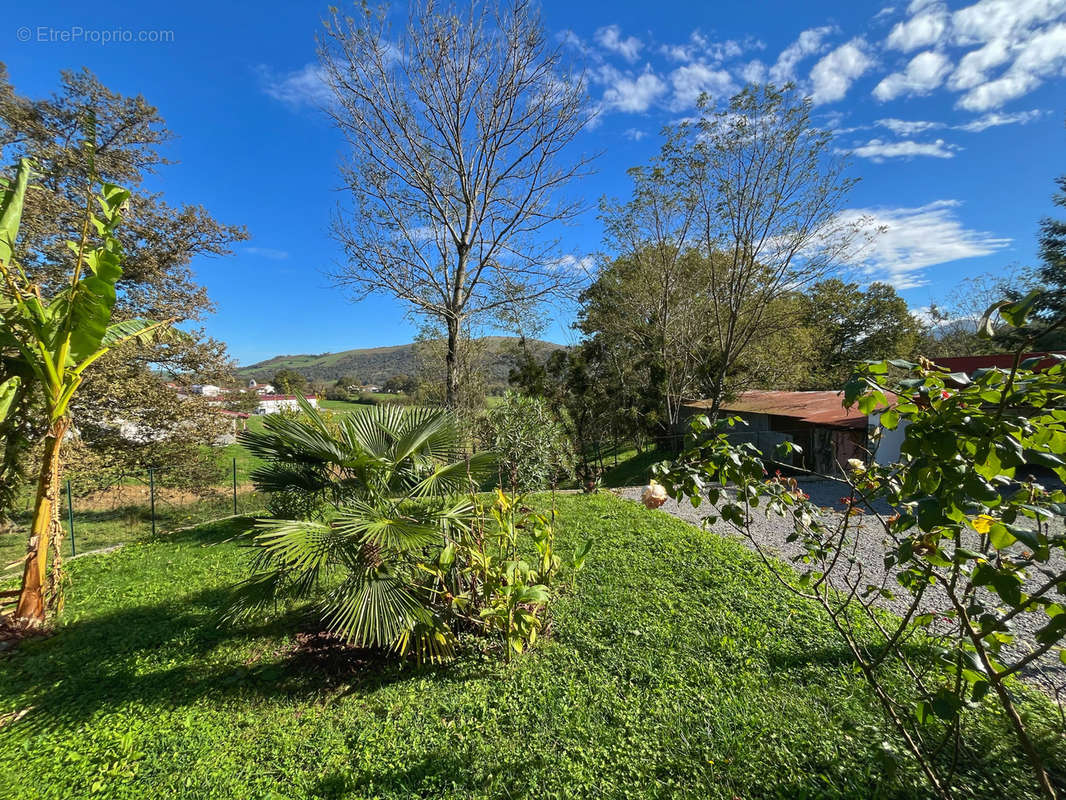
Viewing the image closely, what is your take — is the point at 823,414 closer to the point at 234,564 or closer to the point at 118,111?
the point at 234,564

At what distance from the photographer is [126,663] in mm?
3682

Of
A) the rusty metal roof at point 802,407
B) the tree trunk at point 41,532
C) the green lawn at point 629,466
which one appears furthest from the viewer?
the green lawn at point 629,466

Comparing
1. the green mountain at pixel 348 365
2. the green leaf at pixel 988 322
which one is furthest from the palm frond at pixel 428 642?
the green mountain at pixel 348 365

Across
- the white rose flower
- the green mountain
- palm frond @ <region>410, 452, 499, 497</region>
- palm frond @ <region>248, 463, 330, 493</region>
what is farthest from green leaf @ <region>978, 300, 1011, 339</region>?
the green mountain

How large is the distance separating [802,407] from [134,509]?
18282 millimetres

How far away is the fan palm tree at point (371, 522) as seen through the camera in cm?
299

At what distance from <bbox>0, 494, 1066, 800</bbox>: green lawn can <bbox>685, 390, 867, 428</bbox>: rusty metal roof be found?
24.1 feet

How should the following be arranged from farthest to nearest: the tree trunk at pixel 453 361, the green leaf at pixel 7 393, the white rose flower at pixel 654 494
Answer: the tree trunk at pixel 453 361
the green leaf at pixel 7 393
the white rose flower at pixel 654 494

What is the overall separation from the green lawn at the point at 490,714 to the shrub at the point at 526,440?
478cm

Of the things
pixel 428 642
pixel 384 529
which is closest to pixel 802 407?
pixel 428 642

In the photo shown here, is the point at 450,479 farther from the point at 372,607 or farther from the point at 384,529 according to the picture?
the point at 372,607

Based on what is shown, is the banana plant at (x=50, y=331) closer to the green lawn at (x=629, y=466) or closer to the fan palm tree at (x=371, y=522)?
the fan palm tree at (x=371, y=522)

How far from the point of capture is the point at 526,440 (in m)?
9.48

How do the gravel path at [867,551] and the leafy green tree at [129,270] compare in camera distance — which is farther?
the leafy green tree at [129,270]
